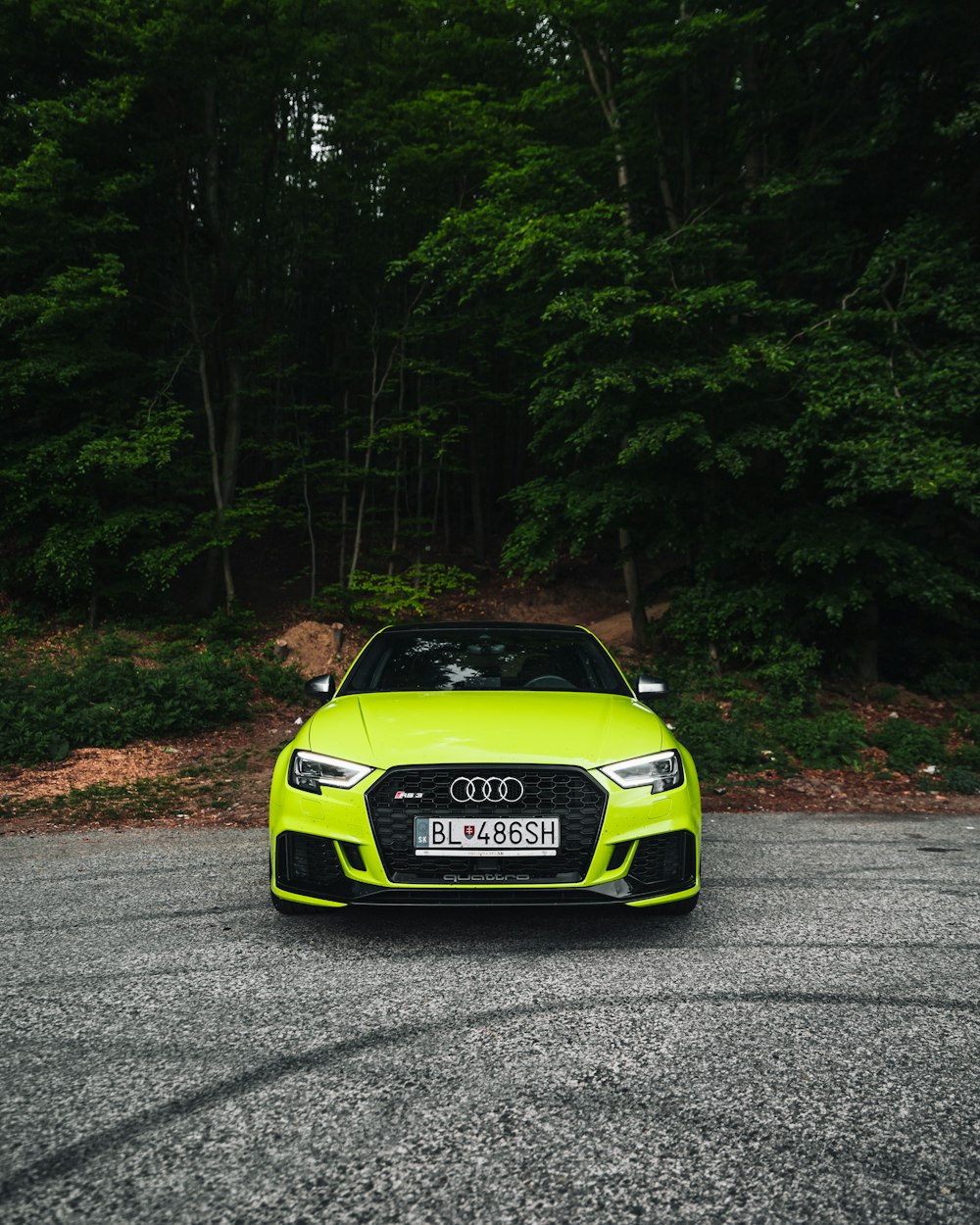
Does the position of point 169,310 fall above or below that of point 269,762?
above

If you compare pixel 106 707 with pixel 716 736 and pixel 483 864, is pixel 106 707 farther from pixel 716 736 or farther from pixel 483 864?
pixel 483 864

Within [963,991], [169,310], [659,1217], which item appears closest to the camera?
[659,1217]

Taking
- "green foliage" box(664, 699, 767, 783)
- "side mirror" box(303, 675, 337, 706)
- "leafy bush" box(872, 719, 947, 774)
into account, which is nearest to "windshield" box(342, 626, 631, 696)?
"side mirror" box(303, 675, 337, 706)

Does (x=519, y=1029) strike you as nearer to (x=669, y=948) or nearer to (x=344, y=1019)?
(x=344, y=1019)

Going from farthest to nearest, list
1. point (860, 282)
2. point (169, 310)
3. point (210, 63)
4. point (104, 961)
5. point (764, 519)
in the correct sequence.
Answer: point (169, 310), point (210, 63), point (764, 519), point (860, 282), point (104, 961)

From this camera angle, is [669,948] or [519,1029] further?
[669,948]

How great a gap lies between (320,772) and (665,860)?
1.54 m

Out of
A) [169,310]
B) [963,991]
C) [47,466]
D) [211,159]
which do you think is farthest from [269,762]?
[211,159]

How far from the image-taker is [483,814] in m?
3.91

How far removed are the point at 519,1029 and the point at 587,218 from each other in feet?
36.2

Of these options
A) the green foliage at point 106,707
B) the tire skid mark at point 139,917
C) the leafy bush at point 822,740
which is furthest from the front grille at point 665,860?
the green foliage at point 106,707

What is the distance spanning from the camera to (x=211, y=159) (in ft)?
67.2

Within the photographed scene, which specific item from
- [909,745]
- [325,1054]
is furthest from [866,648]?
[325,1054]

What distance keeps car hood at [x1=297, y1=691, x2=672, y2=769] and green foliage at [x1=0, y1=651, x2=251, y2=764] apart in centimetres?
575
